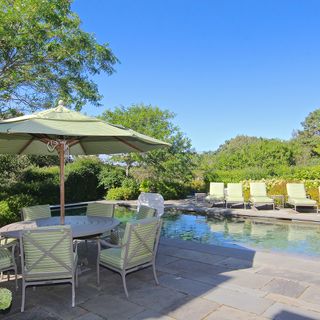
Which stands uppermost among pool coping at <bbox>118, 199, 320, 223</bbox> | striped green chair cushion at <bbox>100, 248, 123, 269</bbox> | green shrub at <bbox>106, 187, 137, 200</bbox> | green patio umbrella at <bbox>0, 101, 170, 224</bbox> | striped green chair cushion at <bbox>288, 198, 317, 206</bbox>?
green patio umbrella at <bbox>0, 101, 170, 224</bbox>

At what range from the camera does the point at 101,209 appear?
241 inches

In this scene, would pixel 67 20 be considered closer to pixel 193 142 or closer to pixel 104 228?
pixel 104 228

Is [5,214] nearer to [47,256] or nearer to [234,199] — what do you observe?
[47,256]

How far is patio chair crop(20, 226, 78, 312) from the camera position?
11.5 ft

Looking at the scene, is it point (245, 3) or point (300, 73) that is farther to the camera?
point (300, 73)

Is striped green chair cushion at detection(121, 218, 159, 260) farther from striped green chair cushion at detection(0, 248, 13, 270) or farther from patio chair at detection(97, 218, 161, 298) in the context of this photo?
striped green chair cushion at detection(0, 248, 13, 270)

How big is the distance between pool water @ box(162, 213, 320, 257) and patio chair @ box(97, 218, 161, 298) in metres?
3.13

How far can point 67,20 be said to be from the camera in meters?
7.98

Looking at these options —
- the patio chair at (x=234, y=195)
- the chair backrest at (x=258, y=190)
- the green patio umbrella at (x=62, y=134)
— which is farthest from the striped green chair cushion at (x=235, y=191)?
the green patio umbrella at (x=62, y=134)

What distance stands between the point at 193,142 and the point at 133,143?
12170 mm

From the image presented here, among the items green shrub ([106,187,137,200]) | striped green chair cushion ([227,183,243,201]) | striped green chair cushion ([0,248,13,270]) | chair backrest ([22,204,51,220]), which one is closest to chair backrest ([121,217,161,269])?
striped green chair cushion ([0,248,13,270])

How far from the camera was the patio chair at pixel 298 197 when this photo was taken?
11.4 m

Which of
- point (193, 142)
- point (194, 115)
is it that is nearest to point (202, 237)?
point (193, 142)

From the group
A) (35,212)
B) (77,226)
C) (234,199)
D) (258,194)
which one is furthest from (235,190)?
(77,226)
